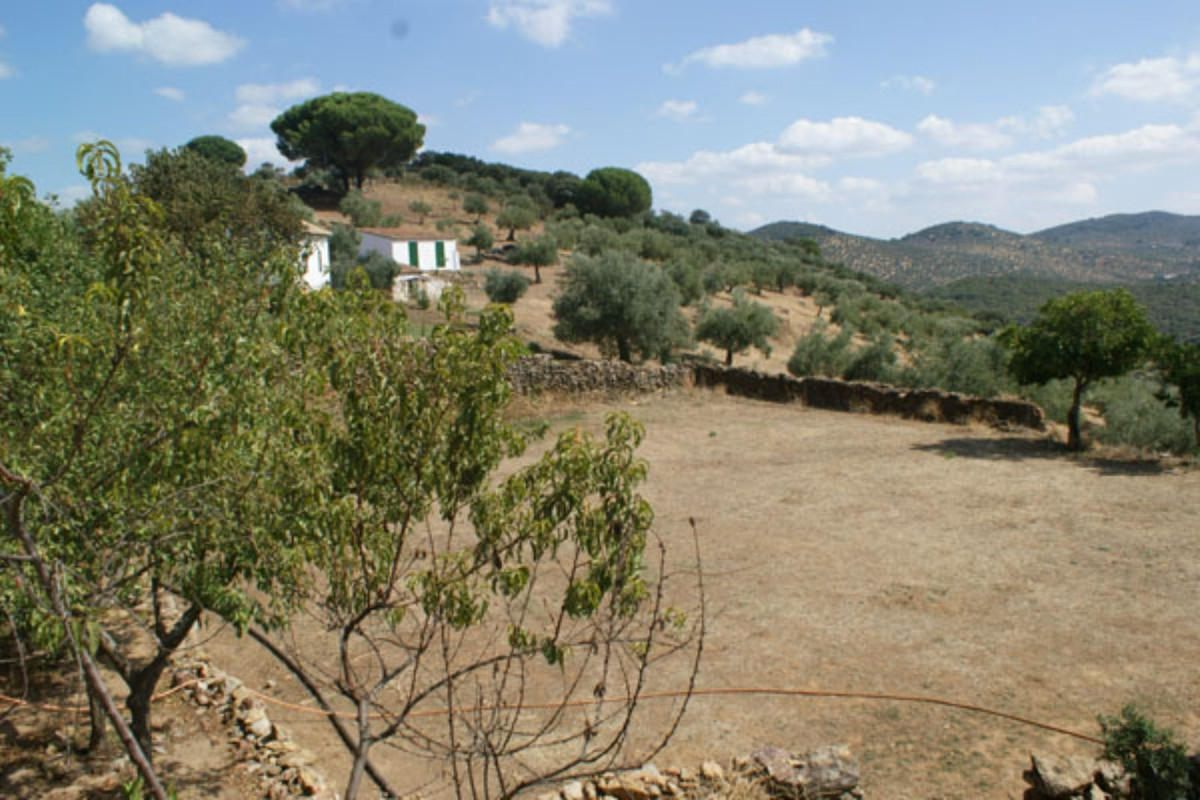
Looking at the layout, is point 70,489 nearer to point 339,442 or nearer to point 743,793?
point 339,442

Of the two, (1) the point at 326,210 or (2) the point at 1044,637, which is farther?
(1) the point at 326,210

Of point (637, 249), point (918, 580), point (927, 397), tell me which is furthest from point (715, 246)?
point (918, 580)

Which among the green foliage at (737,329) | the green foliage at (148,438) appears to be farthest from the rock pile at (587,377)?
the green foliage at (148,438)

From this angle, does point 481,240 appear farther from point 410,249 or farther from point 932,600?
point 932,600

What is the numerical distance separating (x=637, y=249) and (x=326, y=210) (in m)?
21.7

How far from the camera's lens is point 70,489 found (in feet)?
14.0

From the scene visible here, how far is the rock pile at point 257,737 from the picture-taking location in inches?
247

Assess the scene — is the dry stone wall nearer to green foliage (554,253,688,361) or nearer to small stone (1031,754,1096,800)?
green foliage (554,253,688,361)

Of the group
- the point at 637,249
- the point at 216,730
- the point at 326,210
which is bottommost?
the point at 216,730

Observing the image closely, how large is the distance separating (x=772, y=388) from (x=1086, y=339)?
25.1ft

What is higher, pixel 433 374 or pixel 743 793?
pixel 433 374

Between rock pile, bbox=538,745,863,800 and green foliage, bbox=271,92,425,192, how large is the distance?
57297mm

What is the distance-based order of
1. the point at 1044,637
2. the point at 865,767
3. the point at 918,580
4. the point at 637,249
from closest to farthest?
1. the point at 865,767
2. the point at 1044,637
3. the point at 918,580
4. the point at 637,249

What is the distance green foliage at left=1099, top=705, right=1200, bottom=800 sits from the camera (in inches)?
203
